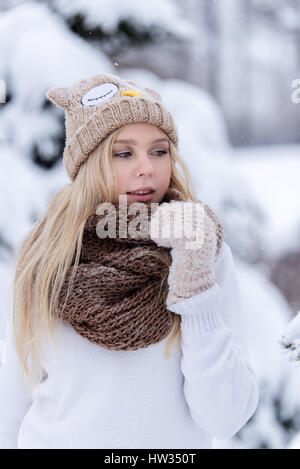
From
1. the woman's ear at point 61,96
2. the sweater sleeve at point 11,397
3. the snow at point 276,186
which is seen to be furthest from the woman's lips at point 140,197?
the snow at point 276,186

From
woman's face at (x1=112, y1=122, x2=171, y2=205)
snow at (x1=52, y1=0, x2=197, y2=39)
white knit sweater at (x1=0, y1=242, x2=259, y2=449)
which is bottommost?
white knit sweater at (x1=0, y1=242, x2=259, y2=449)

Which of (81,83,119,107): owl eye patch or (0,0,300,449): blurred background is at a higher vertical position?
(81,83,119,107): owl eye patch

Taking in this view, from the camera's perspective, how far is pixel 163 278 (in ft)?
3.43

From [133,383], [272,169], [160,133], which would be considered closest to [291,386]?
[272,169]

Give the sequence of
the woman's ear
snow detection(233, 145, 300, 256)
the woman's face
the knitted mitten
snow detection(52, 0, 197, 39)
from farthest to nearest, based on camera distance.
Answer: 1. snow detection(233, 145, 300, 256)
2. snow detection(52, 0, 197, 39)
3. the woman's ear
4. the woman's face
5. the knitted mitten

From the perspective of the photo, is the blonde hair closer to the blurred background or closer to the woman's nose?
the woman's nose

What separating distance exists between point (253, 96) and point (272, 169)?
40cm

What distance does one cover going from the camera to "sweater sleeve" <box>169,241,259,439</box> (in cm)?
94

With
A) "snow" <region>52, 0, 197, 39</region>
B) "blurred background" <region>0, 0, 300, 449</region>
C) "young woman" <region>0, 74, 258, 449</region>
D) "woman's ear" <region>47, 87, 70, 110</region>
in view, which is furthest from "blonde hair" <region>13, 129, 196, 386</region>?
"snow" <region>52, 0, 197, 39</region>

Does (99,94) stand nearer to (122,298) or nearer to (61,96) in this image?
(61,96)

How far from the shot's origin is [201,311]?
94 cm

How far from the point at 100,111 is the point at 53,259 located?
0.33m

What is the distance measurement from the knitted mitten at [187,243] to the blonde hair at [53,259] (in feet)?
0.25

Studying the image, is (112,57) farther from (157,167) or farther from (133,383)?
(133,383)
